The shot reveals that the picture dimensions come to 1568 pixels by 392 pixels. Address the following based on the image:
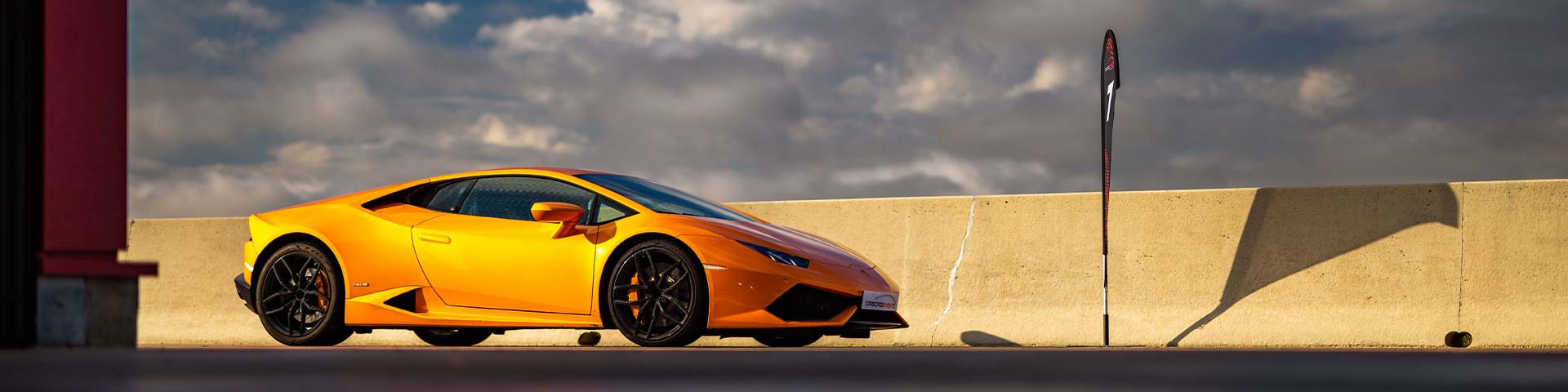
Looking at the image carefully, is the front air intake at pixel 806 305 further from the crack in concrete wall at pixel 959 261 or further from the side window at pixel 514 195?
the crack in concrete wall at pixel 959 261

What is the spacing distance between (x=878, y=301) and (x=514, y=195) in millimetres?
2291

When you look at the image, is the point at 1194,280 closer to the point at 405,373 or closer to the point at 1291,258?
the point at 1291,258

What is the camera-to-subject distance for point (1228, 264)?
32.4 ft

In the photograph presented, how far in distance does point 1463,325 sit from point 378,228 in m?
6.93

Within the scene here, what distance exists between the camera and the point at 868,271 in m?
8.09

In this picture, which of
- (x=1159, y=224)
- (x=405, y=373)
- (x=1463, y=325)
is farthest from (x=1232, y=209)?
(x=405, y=373)

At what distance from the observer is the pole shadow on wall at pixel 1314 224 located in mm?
Answer: 9625

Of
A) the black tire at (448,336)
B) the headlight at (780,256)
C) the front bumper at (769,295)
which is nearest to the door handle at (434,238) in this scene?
the black tire at (448,336)

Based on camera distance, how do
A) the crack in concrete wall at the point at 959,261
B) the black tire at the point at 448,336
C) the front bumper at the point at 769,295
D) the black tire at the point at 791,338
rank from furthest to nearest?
the crack in concrete wall at the point at 959,261, the black tire at the point at 448,336, the black tire at the point at 791,338, the front bumper at the point at 769,295

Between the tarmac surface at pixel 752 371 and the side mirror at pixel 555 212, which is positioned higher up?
the side mirror at pixel 555 212

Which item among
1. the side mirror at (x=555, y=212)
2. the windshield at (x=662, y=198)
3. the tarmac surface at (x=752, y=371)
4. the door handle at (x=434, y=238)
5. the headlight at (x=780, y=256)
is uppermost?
the windshield at (x=662, y=198)

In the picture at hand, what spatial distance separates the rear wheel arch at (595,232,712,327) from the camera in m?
7.66

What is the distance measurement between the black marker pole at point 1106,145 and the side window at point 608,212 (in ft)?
12.1

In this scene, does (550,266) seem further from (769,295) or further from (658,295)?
(769,295)
